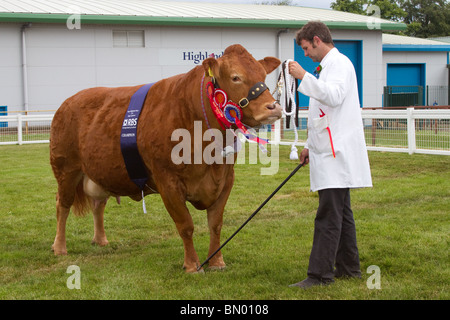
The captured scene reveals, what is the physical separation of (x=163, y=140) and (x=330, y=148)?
5.18 feet

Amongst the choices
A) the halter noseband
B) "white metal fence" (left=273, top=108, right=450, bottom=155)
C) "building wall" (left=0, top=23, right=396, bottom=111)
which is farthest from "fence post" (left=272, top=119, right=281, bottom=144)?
the halter noseband

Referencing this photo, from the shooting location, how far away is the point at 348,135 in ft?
14.9

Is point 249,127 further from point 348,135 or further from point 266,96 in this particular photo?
point 348,135

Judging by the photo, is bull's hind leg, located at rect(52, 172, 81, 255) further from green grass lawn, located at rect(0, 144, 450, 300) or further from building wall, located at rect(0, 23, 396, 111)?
building wall, located at rect(0, 23, 396, 111)

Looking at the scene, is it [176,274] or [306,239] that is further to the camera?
[306,239]

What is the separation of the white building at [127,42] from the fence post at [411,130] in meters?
13.2

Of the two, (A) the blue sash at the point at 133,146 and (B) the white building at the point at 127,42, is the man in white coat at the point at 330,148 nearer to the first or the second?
(A) the blue sash at the point at 133,146

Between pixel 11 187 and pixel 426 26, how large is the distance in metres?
60.8

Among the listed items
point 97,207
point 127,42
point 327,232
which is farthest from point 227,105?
point 127,42

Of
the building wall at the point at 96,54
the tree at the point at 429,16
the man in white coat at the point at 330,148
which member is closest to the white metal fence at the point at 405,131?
the man in white coat at the point at 330,148

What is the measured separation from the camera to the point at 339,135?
14.8ft

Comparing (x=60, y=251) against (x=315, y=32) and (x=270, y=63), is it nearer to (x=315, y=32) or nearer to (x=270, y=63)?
(x=270, y=63)

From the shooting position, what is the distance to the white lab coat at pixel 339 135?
450 centimetres
